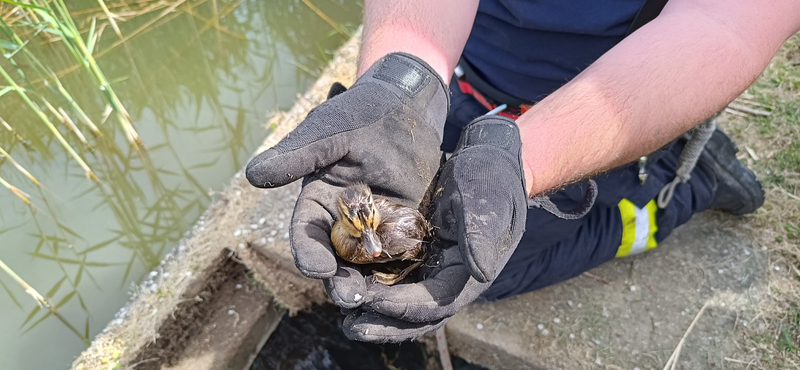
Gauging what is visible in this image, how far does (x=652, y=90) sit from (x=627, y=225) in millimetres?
874

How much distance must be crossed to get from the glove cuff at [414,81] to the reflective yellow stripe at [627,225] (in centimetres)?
105

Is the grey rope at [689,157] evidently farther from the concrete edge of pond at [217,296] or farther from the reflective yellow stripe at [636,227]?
the concrete edge of pond at [217,296]

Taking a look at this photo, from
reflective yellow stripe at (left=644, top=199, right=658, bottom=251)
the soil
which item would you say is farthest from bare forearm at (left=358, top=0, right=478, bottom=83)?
the soil

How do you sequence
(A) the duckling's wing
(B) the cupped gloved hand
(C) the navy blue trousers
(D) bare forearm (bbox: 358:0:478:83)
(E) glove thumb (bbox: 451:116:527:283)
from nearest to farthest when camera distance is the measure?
(E) glove thumb (bbox: 451:116:527:283) < (B) the cupped gloved hand < (A) the duckling's wing < (D) bare forearm (bbox: 358:0:478:83) < (C) the navy blue trousers

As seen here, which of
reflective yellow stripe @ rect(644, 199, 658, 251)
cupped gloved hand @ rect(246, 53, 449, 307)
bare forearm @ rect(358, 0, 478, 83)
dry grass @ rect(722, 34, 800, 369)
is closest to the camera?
cupped gloved hand @ rect(246, 53, 449, 307)

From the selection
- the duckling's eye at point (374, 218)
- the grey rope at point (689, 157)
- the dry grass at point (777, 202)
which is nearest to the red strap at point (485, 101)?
the grey rope at point (689, 157)

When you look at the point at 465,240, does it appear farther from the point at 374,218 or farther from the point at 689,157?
the point at 689,157

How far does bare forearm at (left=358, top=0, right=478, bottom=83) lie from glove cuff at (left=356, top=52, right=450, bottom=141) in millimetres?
158

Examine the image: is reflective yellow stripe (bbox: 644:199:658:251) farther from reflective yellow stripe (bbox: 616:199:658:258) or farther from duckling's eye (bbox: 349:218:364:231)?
duckling's eye (bbox: 349:218:364:231)

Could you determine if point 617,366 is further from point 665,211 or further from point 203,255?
point 203,255

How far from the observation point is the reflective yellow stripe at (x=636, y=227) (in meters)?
2.39

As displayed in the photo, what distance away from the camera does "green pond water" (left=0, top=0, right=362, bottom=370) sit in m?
2.86

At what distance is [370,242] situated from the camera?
150 cm

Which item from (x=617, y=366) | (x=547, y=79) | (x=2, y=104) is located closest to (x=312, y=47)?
(x=2, y=104)
